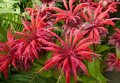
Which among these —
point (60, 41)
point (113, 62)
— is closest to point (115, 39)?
point (113, 62)

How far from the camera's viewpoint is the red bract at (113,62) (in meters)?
1.17

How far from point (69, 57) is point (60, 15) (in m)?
→ 0.19

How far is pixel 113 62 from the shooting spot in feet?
3.91

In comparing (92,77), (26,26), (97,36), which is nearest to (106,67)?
(92,77)

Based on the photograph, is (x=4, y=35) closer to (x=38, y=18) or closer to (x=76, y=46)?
(x=38, y=18)

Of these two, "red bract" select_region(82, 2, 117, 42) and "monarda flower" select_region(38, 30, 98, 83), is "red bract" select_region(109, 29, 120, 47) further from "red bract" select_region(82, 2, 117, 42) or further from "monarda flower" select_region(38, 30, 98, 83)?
"monarda flower" select_region(38, 30, 98, 83)

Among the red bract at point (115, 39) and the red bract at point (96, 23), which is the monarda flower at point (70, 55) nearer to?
the red bract at point (96, 23)

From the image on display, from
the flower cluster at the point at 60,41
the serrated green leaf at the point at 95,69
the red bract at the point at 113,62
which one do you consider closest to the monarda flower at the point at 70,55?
the flower cluster at the point at 60,41

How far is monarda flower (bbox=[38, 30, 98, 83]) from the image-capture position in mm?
862

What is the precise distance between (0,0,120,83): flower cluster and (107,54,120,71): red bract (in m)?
0.19

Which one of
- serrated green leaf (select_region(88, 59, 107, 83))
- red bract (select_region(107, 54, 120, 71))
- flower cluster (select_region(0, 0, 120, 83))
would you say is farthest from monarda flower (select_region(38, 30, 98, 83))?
red bract (select_region(107, 54, 120, 71))

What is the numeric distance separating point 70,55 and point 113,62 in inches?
14.5

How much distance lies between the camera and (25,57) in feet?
3.02

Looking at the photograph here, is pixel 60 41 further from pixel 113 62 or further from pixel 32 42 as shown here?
pixel 113 62
